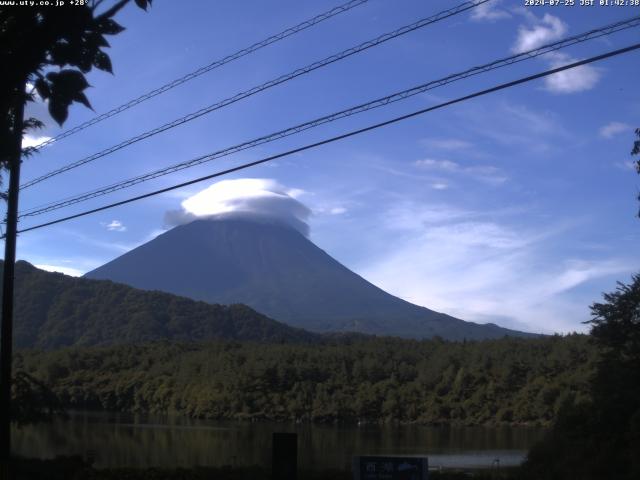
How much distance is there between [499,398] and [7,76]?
6771 centimetres

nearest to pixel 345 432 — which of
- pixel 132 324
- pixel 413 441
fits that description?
pixel 413 441

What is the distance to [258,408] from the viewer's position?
75.1 metres

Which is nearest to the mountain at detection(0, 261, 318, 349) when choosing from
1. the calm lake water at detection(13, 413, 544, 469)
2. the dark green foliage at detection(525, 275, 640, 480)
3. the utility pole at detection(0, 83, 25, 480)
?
the calm lake water at detection(13, 413, 544, 469)

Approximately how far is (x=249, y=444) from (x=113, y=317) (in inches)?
3914

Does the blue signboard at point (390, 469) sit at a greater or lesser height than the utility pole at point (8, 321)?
lesser

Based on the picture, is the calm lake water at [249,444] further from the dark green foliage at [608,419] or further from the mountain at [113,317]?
the mountain at [113,317]

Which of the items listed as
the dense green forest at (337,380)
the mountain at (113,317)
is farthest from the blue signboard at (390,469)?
the mountain at (113,317)

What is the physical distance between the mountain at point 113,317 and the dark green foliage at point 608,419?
105 m

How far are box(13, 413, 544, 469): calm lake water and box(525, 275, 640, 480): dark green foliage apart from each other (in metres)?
5.92

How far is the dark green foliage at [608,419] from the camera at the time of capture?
2303 centimetres

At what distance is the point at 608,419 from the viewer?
82.3ft

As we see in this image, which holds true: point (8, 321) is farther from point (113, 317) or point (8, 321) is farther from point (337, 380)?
point (113, 317)

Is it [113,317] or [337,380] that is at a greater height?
[113,317]

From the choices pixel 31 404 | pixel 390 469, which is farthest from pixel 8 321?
pixel 390 469
